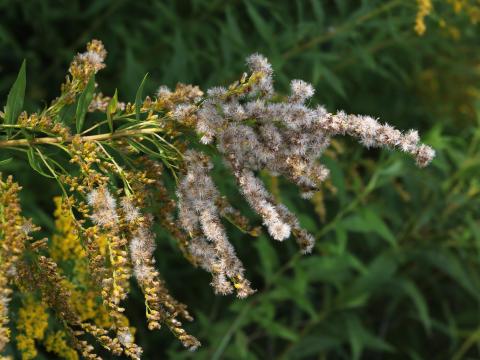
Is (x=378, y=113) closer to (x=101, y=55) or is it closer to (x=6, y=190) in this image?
(x=101, y=55)

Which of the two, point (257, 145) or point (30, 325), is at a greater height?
point (257, 145)

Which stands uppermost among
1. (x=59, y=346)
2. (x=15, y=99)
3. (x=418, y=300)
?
(x=418, y=300)

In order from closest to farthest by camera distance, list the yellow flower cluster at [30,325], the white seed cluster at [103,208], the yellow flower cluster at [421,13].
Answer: the white seed cluster at [103,208]
the yellow flower cluster at [30,325]
the yellow flower cluster at [421,13]

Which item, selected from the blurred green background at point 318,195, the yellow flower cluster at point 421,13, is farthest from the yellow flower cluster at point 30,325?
the yellow flower cluster at point 421,13

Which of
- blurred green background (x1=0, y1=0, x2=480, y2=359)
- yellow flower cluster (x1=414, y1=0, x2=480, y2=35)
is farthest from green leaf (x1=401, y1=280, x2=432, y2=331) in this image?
yellow flower cluster (x1=414, y1=0, x2=480, y2=35)

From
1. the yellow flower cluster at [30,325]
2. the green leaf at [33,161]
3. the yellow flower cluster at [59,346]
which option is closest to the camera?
the green leaf at [33,161]

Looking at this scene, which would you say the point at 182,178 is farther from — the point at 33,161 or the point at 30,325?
the point at 30,325

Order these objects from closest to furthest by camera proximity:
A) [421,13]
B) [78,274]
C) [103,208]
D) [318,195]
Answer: [103,208] → [78,274] → [318,195] → [421,13]

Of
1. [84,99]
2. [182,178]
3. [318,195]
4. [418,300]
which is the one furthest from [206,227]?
[418,300]

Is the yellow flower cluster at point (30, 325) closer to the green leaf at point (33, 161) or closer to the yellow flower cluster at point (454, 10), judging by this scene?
the green leaf at point (33, 161)
